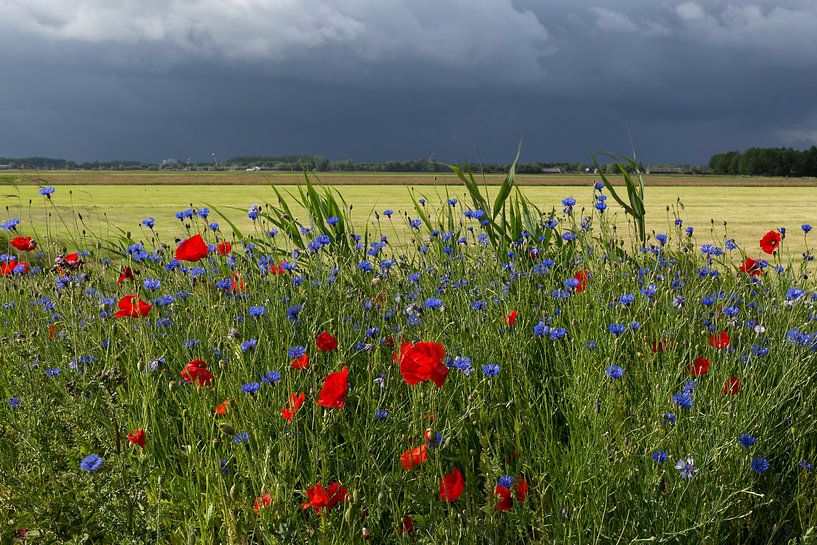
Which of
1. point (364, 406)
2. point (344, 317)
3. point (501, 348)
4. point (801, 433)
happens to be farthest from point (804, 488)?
point (344, 317)

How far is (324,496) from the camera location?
1.63m

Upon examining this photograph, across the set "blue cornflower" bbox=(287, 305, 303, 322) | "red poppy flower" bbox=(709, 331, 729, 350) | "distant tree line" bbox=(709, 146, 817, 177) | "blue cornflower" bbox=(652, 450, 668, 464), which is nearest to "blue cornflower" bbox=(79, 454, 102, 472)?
"blue cornflower" bbox=(287, 305, 303, 322)

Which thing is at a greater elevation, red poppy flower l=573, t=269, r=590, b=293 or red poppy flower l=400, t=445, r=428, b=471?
red poppy flower l=573, t=269, r=590, b=293

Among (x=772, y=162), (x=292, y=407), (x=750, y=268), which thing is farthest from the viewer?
(x=772, y=162)

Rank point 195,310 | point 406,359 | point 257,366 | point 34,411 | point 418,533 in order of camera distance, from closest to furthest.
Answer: point 406,359 → point 418,533 → point 34,411 → point 257,366 → point 195,310

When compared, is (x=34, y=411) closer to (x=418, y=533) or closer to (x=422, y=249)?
(x=418, y=533)

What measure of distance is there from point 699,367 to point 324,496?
4.85 ft

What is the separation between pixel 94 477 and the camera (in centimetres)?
202

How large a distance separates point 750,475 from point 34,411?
2.29 m

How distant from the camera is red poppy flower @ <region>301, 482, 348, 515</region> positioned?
162 centimetres

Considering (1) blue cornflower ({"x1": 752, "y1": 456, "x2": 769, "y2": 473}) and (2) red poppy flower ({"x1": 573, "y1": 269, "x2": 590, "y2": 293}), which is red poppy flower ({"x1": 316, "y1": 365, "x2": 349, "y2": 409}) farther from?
(2) red poppy flower ({"x1": 573, "y1": 269, "x2": 590, "y2": 293})

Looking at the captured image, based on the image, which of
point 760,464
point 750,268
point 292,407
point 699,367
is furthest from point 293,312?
point 750,268

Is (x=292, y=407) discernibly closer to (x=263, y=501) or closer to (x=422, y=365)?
(x=263, y=501)

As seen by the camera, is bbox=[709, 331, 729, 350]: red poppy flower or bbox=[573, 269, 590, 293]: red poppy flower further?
bbox=[573, 269, 590, 293]: red poppy flower
